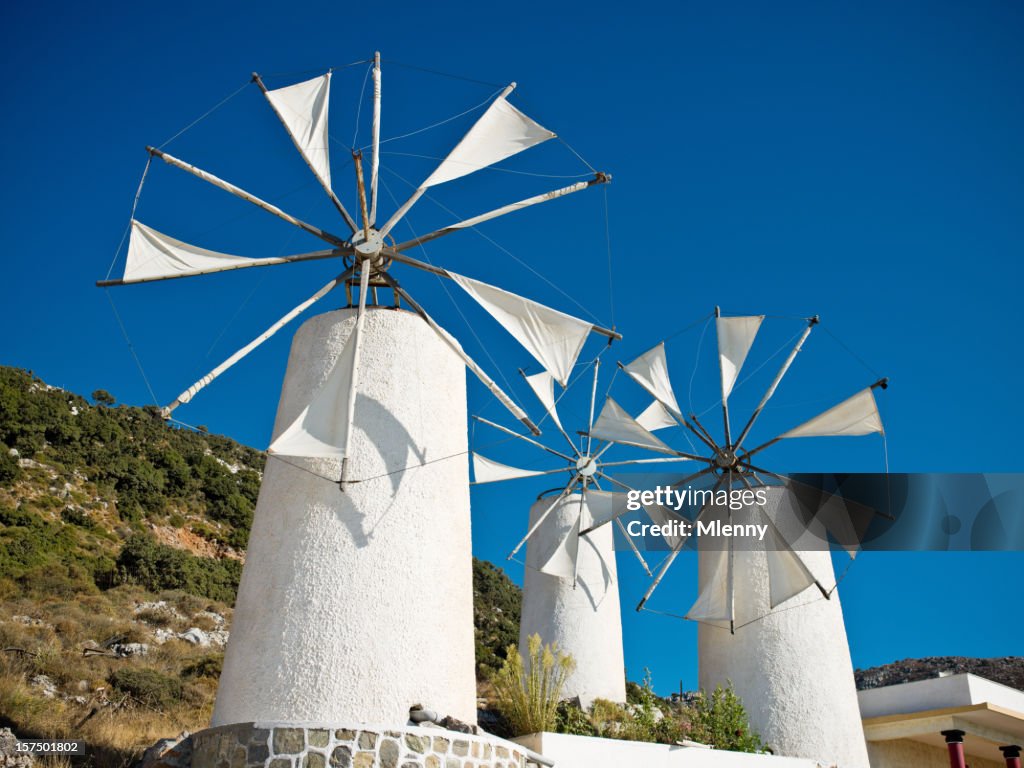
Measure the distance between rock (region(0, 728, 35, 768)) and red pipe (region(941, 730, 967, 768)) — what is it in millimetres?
10831

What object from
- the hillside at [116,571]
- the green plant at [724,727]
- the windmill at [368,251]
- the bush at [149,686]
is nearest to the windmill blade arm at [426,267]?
the windmill at [368,251]

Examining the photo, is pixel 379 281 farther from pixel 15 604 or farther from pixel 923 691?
pixel 15 604

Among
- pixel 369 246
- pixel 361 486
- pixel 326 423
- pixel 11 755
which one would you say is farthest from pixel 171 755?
pixel 369 246

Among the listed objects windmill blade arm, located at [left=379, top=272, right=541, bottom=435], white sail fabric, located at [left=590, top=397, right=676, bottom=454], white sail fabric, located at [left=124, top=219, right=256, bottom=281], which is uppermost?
white sail fabric, located at [left=590, top=397, right=676, bottom=454]

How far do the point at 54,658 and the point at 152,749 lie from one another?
23.9ft

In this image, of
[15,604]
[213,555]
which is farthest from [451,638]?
[213,555]

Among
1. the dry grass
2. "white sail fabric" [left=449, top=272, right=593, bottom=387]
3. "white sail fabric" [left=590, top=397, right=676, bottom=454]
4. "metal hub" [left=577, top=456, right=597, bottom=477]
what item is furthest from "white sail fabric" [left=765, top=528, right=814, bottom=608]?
the dry grass

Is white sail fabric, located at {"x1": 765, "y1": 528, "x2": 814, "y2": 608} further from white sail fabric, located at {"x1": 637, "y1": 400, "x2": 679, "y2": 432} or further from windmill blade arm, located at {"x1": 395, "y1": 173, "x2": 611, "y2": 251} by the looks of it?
windmill blade arm, located at {"x1": 395, "y1": 173, "x2": 611, "y2": 251}

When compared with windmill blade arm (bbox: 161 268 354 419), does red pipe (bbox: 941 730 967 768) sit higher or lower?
lower

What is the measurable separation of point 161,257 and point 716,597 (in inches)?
317

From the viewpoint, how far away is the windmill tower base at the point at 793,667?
1159cm

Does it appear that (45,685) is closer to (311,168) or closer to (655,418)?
(311,168)

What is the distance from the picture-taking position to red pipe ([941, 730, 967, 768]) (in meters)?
12.4

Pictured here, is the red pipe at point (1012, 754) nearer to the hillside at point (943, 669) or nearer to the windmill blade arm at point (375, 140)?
the hillside at point (943, 669)
